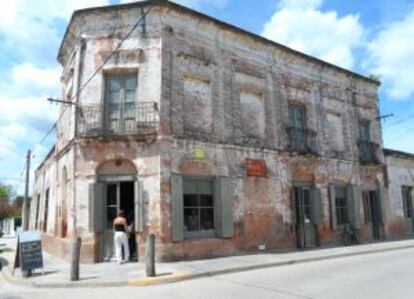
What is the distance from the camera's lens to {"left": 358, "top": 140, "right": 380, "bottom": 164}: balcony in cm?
2064

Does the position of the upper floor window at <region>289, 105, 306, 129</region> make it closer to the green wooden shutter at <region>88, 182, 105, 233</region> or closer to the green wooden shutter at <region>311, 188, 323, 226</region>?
the green wooden shutter at <region>311, 188, 323, 226</region>

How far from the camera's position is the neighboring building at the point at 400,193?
857 inches

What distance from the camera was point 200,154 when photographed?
573 inches

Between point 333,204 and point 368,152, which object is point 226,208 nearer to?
point 333,204

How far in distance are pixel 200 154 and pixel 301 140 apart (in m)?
5.45

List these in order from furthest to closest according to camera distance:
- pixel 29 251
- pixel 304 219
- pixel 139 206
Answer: pixel 304 219
pixel 139 206
pixel 29 251

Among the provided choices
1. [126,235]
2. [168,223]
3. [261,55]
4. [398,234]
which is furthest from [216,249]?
[398,234]

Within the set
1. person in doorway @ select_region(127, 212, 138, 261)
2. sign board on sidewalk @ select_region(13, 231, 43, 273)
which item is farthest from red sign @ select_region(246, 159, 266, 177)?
sign board on sidewalk @ select_region(13, 231, 43, 273)

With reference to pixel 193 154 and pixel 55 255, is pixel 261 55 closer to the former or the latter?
pixel 193 154

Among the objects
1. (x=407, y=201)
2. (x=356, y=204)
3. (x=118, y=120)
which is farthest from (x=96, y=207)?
(x=407, y=201)

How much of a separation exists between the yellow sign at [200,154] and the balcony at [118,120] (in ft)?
5.15

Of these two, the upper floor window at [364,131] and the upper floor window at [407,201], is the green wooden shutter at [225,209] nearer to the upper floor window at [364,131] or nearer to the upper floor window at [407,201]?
the upper floor window at [364,131]

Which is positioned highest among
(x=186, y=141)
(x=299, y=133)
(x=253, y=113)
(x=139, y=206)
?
(x=253, y=113)

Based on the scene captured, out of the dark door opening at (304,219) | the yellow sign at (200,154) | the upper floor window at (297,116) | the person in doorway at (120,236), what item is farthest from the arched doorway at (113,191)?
the upper floor window at (297,116)
